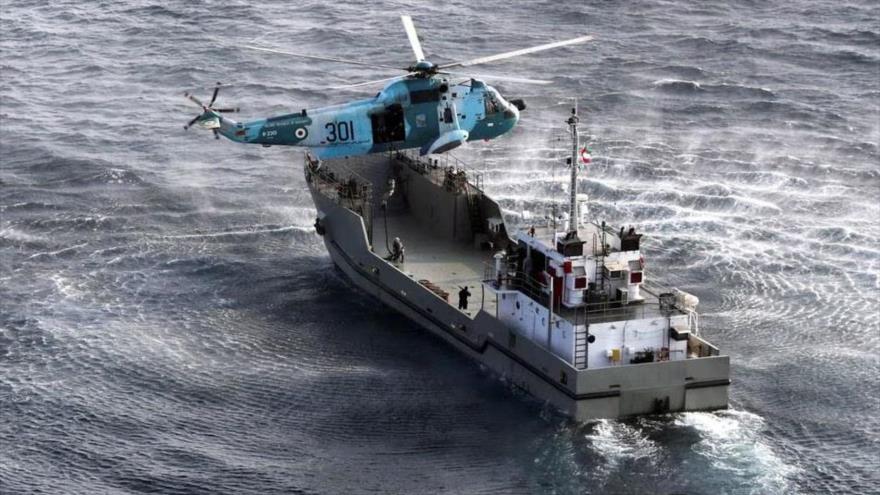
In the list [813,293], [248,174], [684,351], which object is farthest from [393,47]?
[684,351]

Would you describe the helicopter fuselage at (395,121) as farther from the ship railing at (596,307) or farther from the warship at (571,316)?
the ship railing at (596,307)

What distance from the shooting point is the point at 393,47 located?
82.9 metres

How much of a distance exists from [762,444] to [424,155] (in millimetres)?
20520

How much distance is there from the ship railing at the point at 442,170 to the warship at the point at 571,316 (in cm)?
320

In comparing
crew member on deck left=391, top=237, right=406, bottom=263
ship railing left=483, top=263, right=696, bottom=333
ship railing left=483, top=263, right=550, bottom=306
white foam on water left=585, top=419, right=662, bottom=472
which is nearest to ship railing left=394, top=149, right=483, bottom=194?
crew member on deck left=391, top=237, right=406, bottom=263

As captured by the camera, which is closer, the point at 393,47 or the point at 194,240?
the point at 194,240

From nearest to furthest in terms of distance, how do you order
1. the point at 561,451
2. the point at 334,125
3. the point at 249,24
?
the point at 561,451 → the point at 334,125 → the point at 249,24

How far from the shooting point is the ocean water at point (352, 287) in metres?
45.8

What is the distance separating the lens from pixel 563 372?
4744cm

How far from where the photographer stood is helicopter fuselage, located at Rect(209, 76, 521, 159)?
2349 inches

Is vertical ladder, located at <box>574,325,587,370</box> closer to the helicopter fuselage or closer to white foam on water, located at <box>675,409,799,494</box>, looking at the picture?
white foam on water, located at <box>675,409,799,494</box>

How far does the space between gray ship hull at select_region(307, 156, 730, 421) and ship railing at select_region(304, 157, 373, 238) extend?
130 inches

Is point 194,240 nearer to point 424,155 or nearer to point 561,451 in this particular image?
point 424,155

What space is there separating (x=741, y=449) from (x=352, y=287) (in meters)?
18.4
